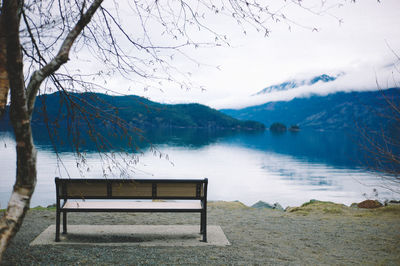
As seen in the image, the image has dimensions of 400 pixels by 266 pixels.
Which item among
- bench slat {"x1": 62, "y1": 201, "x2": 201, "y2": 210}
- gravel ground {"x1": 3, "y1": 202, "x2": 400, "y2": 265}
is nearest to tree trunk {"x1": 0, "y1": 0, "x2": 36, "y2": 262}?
gravel ground {"x1": 3, "y1": 202, "x2": 400, "y2": 265}

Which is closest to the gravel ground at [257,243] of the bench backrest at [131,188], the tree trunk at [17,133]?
the bench backrest at [131,188]

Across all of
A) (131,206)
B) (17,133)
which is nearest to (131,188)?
(131,206)

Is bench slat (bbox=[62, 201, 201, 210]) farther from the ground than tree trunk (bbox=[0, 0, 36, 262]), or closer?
closer

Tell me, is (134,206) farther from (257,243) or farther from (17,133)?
(17,133)

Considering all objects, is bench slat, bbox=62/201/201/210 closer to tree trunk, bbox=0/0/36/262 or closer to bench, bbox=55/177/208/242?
bench, bbox=55/177/208/242

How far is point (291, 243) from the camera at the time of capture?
677cm

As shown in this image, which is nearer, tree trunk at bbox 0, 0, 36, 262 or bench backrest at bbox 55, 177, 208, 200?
tree trunk at bbox 0, 0, 36, 262

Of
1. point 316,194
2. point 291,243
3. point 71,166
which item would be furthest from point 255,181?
point 291,243

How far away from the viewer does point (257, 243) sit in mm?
6566

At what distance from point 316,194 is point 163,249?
85.8 feet

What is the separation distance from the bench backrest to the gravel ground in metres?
0.97

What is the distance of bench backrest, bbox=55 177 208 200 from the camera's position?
20.5 ft

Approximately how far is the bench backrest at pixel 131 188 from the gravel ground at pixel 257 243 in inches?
38.1

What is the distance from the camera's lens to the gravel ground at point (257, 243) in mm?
5164
